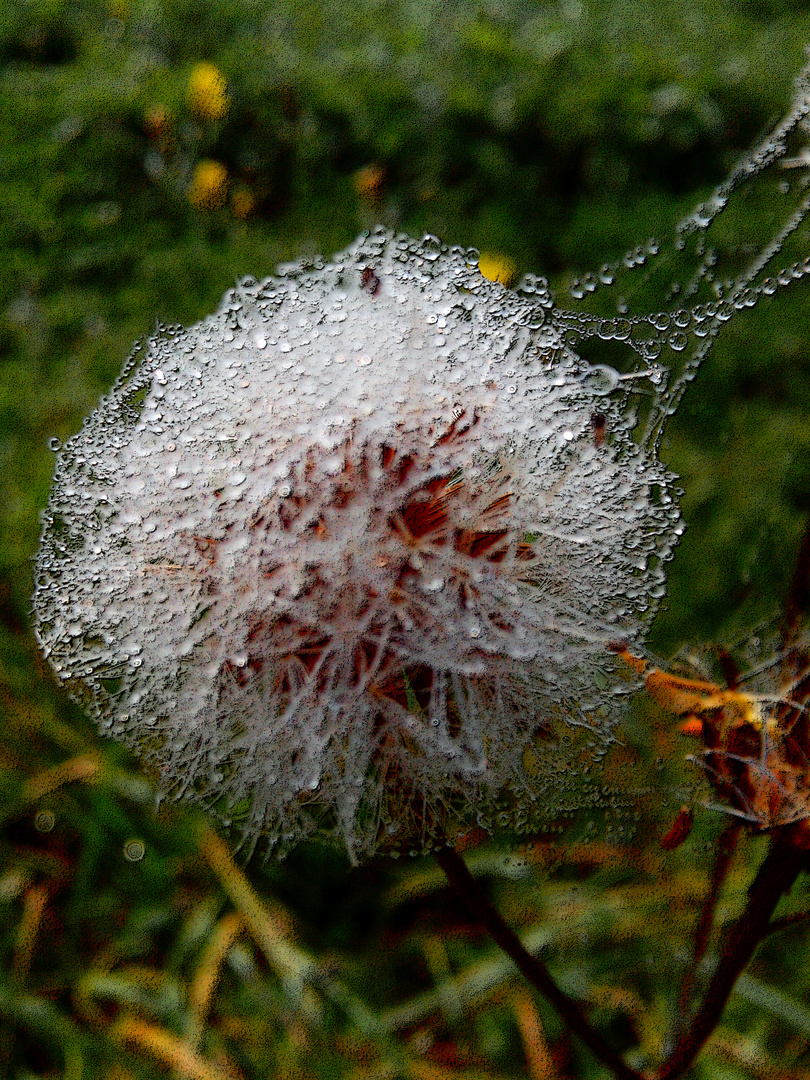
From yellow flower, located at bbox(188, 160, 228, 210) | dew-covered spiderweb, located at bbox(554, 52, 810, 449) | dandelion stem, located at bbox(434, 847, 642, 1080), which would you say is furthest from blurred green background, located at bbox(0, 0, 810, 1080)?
dandelion stem, located at bbox(434, 847, 642, 1080)

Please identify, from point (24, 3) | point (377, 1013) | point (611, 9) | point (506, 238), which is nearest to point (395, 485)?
point (377, 1013)

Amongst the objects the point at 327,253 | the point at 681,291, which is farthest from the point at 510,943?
the point at 327,253

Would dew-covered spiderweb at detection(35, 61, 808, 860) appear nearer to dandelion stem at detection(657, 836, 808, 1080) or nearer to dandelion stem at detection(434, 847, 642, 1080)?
dandelion stem at detection(434, 847, 642, 1080)

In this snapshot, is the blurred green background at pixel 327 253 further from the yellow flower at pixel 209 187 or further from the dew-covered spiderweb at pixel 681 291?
the dew-covered spiderweb at pixel 681 291

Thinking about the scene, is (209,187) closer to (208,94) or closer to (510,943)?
(208,94)

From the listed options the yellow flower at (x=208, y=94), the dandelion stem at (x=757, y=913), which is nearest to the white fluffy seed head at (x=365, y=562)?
the dandelion stem at (x=757, y=913)

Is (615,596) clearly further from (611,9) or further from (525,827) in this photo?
(611,9)
